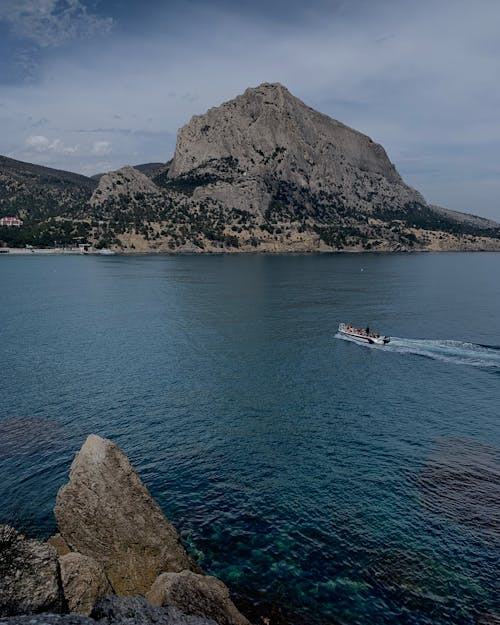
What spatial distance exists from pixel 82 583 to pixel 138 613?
10.5 feet

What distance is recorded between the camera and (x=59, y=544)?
31234mm

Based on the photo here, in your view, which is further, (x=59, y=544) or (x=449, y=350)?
(x=449, y=350)

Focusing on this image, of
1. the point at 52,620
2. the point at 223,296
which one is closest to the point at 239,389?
the point at 52,620

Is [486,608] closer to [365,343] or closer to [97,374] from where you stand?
[97,374]

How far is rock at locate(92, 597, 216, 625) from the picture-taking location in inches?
796

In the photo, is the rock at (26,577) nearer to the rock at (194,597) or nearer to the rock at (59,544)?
the rock at (194,597)

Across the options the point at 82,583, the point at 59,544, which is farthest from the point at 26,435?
the point at 82,583

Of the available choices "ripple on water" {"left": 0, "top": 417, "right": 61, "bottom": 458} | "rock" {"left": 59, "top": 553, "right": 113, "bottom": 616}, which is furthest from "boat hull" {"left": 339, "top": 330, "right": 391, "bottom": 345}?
"rock" {"left": 59, "top": 553, "right": 113, "bottom": 616}

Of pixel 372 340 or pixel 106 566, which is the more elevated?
→ pixel 372 340

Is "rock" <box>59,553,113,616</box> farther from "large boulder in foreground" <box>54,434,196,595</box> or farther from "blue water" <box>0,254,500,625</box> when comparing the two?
"blue water" <box>0,254,500,625</box>

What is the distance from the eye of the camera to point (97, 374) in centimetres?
7212

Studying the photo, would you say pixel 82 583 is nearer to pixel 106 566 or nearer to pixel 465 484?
pixel 106 566

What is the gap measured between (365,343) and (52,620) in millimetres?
79905

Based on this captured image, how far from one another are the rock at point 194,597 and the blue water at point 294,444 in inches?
197
